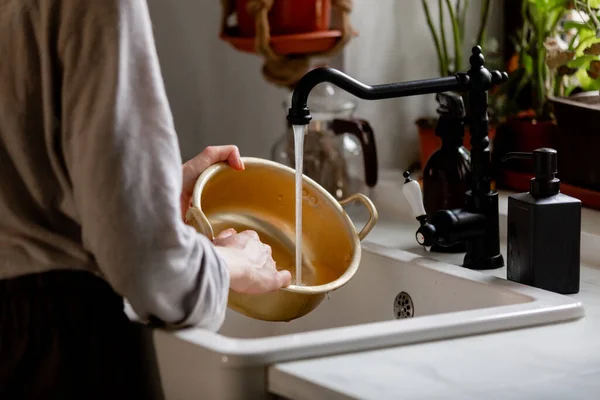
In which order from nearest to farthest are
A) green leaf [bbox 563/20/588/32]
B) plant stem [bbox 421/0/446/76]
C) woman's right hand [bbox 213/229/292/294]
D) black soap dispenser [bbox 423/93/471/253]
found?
woman's right hand [bbox 213/229/292/294] < black soap dispenser [bbox 423/93/471/253] < green leaf [bbox 563/20/588/32] < plant stem [bbox 421/0/446/76]

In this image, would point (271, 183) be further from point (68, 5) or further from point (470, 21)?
point (470, 21)

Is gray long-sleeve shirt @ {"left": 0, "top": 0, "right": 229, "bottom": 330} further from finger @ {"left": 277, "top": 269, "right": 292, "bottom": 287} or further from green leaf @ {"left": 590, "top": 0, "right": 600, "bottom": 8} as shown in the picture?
green leaf @ {"left": 590, "top": 0, "right": 600, "bottom": 8}

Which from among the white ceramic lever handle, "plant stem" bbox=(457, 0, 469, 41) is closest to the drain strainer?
the white ceramic lever handle

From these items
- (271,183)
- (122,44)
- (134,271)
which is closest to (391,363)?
(134,271)

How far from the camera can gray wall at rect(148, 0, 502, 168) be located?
195cm

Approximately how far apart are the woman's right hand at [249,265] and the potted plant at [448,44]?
2.32 feet

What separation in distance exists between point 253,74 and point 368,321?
837 millimetres

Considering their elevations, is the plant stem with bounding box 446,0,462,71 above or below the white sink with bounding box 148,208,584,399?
above

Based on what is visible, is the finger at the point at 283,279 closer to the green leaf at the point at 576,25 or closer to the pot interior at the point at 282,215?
the pot interior at the point at 282,215

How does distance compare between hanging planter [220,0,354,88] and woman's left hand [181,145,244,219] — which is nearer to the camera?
woman's left hand [181,145,244,219]

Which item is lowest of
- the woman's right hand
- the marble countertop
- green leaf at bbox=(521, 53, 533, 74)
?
the marble countertop

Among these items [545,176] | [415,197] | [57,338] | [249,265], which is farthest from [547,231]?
[57,338]

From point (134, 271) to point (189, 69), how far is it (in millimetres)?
1228

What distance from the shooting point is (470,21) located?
2.00 meters
